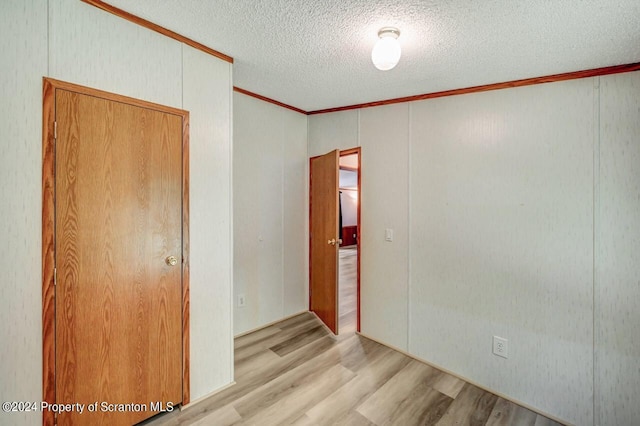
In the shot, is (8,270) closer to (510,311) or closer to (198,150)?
(198,150)

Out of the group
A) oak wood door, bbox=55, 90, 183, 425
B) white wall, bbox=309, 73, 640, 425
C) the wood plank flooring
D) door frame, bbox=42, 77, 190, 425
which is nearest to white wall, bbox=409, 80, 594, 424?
white wall, bbox=309, 73, 640, 425

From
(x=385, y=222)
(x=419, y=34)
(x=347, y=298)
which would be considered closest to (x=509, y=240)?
(x=385, y=222)

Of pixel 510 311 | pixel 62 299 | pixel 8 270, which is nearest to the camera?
pixel 8 270

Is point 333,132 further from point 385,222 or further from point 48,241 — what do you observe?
point 48,241

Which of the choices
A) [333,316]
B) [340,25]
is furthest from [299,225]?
[340,25]

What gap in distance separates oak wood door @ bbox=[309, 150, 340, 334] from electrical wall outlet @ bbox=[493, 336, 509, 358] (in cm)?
144

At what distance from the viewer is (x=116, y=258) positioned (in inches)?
64.4

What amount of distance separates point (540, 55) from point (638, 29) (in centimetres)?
43

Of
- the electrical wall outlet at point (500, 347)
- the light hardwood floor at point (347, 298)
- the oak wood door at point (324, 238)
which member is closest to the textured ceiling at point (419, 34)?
the oak wood door at point (324, 238)

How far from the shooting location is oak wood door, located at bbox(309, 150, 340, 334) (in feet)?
10.0

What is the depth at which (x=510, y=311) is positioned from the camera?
224 cm

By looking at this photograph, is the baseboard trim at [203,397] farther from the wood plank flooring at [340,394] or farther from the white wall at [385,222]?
the white wall at [385,222]

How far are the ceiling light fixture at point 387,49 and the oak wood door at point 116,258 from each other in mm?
1330

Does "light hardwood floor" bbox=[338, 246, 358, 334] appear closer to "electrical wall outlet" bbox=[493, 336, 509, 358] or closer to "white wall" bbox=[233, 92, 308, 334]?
"white wall" bbox=[233, 92, 308, 334]
